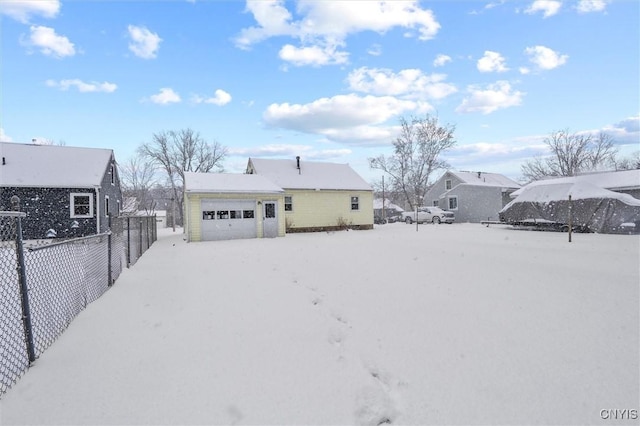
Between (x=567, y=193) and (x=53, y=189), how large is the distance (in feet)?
90.7

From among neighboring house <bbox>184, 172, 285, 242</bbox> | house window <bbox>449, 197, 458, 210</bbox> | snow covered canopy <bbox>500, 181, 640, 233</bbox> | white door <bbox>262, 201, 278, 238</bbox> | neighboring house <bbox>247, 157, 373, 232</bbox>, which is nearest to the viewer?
snow covered canopy <bbox>500, 181, 640, 233</bbox>

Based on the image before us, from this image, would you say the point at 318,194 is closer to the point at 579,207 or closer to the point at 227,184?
the point at 227,184

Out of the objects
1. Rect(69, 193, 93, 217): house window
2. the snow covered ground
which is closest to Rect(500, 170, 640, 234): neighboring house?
the snow covered ground

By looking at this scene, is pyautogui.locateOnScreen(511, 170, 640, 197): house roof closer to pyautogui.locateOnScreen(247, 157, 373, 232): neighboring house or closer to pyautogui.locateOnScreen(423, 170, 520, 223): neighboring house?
pyautogui.locateOnScreen(423, 170, 520, 223): neighboring house

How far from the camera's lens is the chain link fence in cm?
307

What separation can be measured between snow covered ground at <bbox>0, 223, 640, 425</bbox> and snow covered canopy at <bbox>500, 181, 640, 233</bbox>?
43.6 ft

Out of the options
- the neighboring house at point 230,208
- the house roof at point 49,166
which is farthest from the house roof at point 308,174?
the house roof at point 49,166

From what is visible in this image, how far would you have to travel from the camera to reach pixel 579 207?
17266mm

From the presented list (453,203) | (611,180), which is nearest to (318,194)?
(453,203)

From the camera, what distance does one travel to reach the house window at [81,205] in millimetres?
16828

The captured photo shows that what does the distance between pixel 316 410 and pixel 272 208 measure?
1640 centimetres

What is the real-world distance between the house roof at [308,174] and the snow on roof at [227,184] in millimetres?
2376

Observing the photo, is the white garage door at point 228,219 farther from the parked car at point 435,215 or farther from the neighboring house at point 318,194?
the parked car at point 435,215

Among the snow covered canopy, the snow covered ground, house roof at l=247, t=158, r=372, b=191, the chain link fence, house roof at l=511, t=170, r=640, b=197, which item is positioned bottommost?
the snow covered ground
